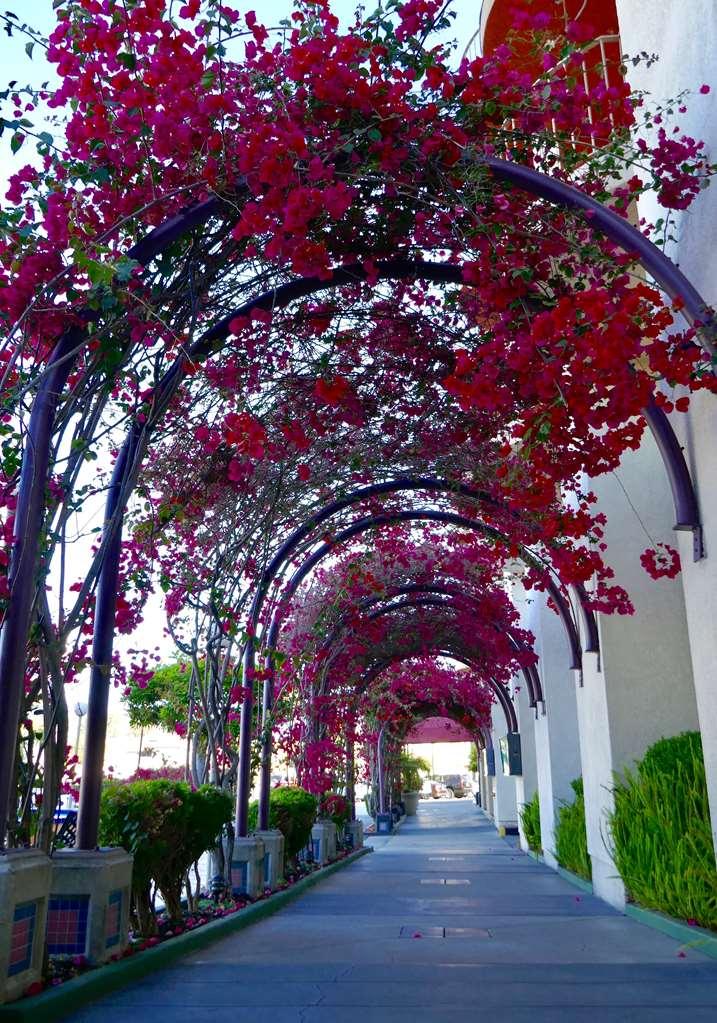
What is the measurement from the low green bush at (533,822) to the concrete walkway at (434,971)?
17.8 feet

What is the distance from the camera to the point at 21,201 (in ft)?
12.0

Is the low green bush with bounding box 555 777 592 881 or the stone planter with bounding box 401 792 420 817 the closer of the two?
the low green bush with bounding box 555 777 592 881

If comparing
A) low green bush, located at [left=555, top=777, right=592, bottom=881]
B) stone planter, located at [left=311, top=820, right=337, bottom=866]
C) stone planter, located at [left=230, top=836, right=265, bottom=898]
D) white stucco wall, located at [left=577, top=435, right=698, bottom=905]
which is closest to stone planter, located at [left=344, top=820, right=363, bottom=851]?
stone planter, located at [left=311, top=820, right=337, bottom=866]

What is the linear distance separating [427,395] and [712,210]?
108 inches

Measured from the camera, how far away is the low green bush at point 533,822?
43.9 feet

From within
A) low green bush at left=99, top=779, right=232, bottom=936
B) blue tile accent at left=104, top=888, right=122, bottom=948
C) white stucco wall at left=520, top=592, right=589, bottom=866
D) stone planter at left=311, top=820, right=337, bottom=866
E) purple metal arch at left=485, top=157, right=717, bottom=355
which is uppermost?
purple metal arch at left=485, top=157, right=717, bottom=355

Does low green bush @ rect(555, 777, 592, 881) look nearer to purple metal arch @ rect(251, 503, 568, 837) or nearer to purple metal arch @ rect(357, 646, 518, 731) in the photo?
purple metal arch @ rect(251, 503, 568, 837)

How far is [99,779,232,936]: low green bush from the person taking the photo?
508cm

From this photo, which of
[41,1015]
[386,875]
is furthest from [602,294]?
[386,875]

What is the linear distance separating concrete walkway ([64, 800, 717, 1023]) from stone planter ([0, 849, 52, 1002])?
1.04ft

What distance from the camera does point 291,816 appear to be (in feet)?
33.4

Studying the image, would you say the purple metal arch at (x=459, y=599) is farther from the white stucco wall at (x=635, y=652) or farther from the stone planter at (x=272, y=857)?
the white stucco wall at (x=635, y=652)

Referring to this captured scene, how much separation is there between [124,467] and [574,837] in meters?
7.24

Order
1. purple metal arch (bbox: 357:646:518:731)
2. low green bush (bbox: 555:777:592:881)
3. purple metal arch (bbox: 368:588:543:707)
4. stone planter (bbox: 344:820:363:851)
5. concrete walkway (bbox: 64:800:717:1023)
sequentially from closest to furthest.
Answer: concrete walkway (bbox: 64:800:717:1023) < low green bush (bbox: 555:777:592:881) < purple metal arch (bbox: 368:588:543:707) < stone planter (bbox: 344:820:363:851) < purple metal arch (bbox: 357:646:518:731)
